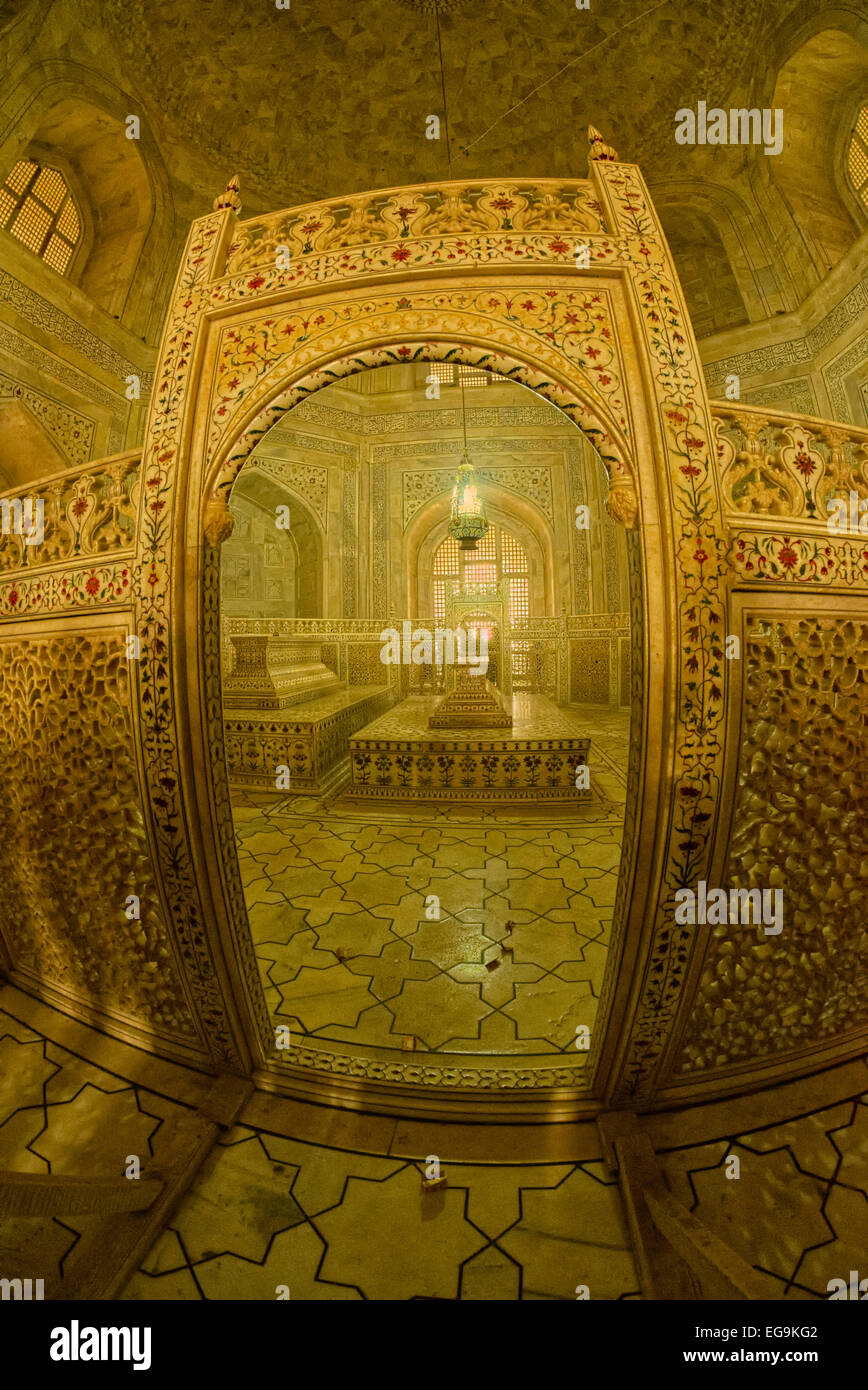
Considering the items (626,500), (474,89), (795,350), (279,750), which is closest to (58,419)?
(279,750)

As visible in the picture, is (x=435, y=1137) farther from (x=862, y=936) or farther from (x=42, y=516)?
(x=42, y=516)

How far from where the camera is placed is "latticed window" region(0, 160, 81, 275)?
604 cm

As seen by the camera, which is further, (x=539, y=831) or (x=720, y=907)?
(x=539, y=831)

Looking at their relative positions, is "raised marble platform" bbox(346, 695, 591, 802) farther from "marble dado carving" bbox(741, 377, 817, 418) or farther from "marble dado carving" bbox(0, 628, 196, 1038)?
"marble dado carving" bbox(741, 377, 817, 418)

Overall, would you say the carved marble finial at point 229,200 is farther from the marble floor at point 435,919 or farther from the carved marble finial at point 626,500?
the marble floor at point 435,919

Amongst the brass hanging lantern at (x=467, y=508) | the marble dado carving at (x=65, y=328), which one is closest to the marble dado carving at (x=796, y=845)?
the brass hanging lantern at (x=467, y=508)

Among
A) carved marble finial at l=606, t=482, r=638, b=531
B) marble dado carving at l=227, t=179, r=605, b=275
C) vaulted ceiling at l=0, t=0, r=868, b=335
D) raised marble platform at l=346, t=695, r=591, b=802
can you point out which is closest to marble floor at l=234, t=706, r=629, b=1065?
raised marble platform at l=346, t=695, r=591, b=802

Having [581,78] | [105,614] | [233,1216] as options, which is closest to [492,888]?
[233,1216]

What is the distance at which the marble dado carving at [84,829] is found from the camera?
1.71m

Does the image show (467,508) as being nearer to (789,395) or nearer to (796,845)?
(789,395)

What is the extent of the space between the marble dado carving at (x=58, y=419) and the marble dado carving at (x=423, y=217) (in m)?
6.10

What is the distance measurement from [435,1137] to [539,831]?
8.44ft

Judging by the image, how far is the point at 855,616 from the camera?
1.54m

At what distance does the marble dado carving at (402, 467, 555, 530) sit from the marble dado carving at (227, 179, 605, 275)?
887 cm
